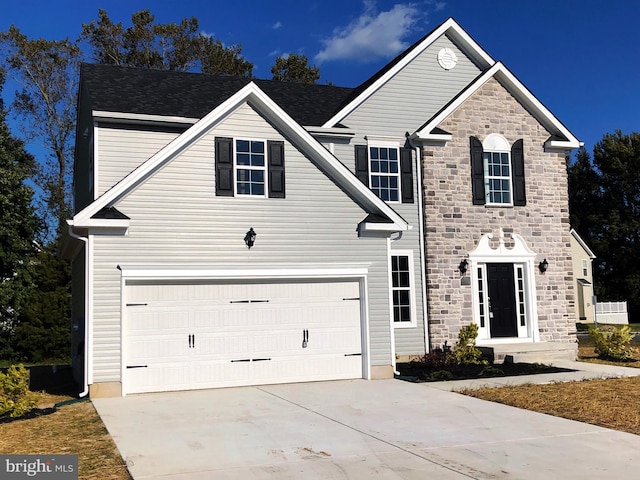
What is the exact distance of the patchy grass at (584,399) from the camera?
9.15 meters

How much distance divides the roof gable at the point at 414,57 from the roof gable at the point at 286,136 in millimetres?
3042

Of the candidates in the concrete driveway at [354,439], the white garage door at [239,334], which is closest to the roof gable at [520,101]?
the white garage door at [239,334]

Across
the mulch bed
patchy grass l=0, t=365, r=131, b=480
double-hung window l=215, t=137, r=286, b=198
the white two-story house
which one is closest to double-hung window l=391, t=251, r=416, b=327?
the white two-story house

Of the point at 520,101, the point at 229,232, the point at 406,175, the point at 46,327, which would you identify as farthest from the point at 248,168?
the point at 46,327

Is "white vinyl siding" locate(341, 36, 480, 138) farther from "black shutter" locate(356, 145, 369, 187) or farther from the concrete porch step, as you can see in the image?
the concrete porch step

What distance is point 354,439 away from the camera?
805cm

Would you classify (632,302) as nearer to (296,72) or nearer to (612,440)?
(296,72)

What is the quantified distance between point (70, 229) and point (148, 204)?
149 cm

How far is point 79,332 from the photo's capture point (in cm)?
1436

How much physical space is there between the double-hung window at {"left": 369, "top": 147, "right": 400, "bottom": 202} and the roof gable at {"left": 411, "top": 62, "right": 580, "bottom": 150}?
0.84m

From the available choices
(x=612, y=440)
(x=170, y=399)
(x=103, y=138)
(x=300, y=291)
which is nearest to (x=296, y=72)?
(x=103, y=138)

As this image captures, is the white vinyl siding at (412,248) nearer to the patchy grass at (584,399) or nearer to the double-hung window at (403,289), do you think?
the double-hung window at (403,289)

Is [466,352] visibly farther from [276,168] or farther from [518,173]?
[276,168]

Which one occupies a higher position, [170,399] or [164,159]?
[164,159]
